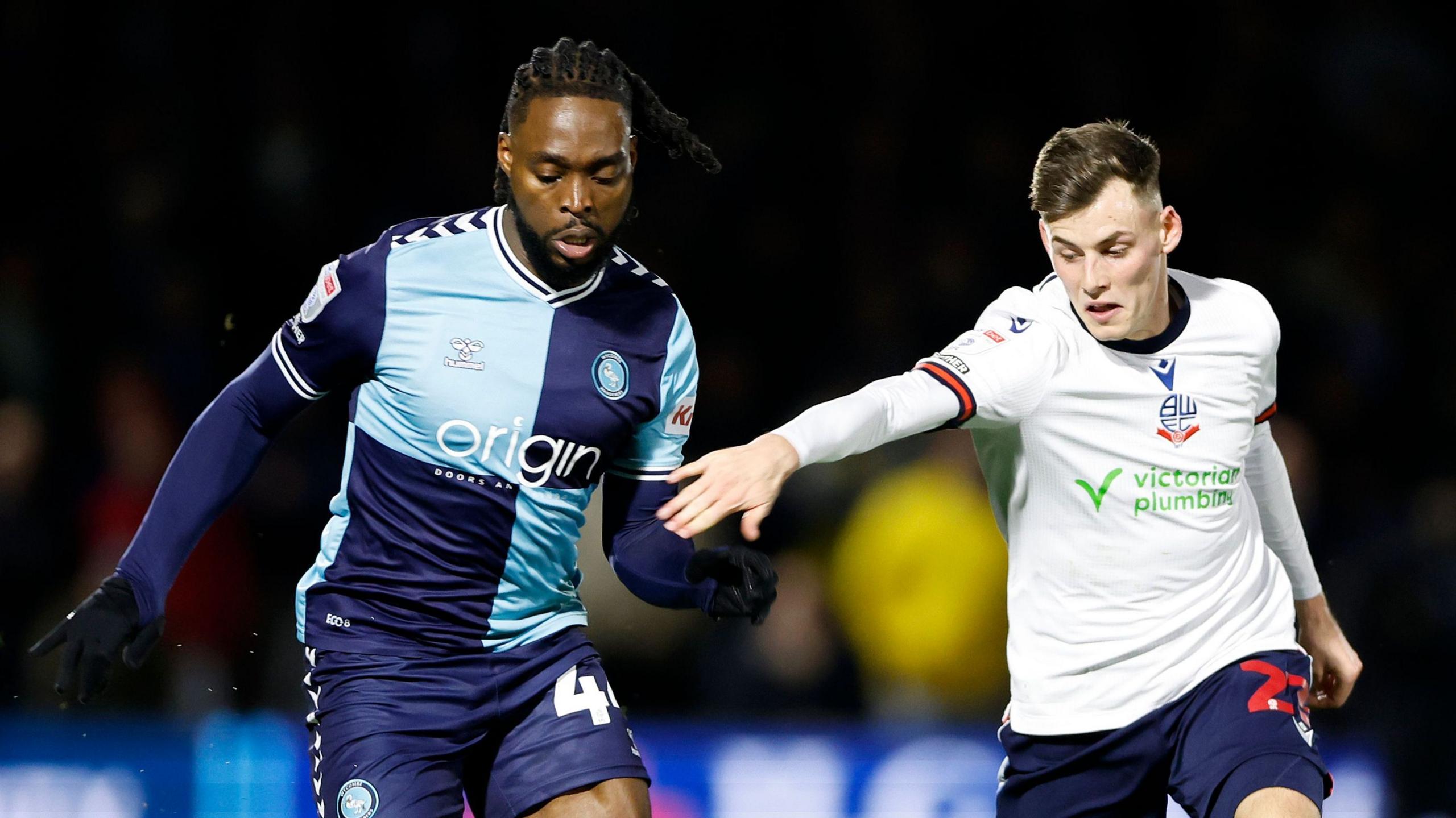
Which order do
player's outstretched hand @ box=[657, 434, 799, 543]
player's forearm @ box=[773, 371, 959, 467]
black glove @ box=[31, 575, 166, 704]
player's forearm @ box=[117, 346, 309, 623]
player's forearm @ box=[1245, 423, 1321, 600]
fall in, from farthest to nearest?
1. player's forearm @ box=[1245, 423, 1321, 600]
2. player's forearm @ box=[117, 346, 309, 623]
3. black glove @ box=[31, 575, 166, 704]
4. player's forearm @ box=[773, 371, 959, 467]
5. player's outstretched hand @ box=[657, 434, 799, 543]

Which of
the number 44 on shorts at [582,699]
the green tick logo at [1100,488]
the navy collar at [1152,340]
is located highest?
the navy collar at [1152,340]

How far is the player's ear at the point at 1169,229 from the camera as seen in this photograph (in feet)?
12.6

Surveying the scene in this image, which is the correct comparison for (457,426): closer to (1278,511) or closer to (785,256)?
(1278,511)

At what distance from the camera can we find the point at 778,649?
6.85 meters

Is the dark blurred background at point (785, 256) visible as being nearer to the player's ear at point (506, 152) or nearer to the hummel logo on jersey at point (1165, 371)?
the player's ear at point (506, 152)

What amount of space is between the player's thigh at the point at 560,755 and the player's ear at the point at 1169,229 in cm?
166

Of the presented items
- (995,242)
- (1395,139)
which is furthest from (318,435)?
(1395,139)

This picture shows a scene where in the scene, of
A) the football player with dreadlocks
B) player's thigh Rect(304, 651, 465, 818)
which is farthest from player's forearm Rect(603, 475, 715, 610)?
player's thigh Rect(304, 651, 465, 818)

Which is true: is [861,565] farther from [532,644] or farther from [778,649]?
[532,644]

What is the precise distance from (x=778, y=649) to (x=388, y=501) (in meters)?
3.39

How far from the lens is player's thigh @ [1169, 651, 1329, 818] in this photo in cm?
357

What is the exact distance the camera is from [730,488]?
3109 mm

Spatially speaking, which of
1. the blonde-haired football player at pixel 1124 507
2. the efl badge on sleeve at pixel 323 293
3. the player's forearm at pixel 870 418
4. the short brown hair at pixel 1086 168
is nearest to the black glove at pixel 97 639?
the efl badge on sleeve at pixel 323 293

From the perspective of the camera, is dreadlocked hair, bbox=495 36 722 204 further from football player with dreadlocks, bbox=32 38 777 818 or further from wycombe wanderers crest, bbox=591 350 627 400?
wycombe wanderers crest, bbox=591 350 627 400
